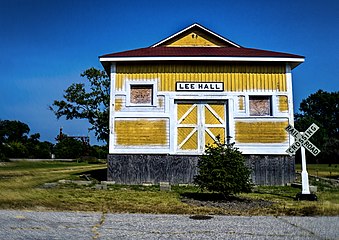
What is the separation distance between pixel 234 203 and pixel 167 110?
6.35 metres

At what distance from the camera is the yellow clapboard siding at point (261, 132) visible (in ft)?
50.0

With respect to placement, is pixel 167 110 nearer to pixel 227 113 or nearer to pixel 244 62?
pixel 227 113

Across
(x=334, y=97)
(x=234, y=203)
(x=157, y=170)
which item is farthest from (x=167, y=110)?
(x=334, y=97)

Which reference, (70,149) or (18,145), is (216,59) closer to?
(70,149)

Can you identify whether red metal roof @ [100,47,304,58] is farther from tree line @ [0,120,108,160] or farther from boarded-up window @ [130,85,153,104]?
tree line @ [0,120,108,160]

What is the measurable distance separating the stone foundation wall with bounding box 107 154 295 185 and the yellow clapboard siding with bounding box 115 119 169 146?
60cm

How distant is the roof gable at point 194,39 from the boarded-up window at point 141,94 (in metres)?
4.00

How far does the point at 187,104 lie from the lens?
15.6 metres

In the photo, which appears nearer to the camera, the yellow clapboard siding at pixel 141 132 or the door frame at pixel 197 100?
the yellow clapboard siding at pixel 141 132

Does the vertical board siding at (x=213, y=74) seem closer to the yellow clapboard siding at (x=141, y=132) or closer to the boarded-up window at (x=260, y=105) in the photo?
the boarded-up window at (x=260, y=105)

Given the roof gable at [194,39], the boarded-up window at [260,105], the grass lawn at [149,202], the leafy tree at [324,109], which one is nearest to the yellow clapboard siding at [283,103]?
the boarded-up window at [260,105]

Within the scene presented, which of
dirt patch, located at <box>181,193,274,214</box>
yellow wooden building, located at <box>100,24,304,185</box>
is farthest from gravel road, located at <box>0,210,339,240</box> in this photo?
yellow wooden building, located at <box>100,24,304,185</box>

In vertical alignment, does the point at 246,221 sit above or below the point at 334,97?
below

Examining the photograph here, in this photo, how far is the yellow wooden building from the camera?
15.1 m
